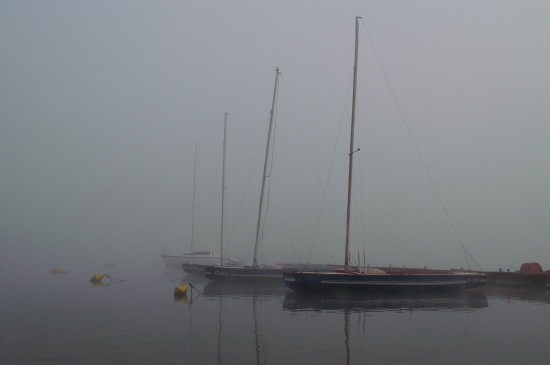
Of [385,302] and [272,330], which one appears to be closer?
[272,330]

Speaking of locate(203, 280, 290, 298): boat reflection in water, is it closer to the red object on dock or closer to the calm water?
the calm water

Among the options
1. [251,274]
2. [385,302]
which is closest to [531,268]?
[385,302]

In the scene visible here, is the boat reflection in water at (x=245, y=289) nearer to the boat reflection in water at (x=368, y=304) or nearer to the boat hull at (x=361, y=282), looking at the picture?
the boat reflection in water at (x=368, y=304)

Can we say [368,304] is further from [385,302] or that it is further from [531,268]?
[531,268]

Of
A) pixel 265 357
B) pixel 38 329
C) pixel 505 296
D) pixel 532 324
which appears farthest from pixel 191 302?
pixel 505 296

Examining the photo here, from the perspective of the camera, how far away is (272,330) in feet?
62.2

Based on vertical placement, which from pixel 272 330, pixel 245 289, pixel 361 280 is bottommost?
pixel 245 289

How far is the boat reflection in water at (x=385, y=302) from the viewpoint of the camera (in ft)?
86.9

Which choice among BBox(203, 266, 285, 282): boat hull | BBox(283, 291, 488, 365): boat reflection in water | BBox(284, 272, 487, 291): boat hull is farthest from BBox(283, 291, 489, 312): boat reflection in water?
BBox(203, 266, 285, 282): boat hull

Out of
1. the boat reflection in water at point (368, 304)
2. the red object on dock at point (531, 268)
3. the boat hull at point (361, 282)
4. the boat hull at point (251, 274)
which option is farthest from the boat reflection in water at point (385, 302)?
the red object on dock at point (531, 268)

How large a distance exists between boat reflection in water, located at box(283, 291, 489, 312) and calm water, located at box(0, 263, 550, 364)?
66mm

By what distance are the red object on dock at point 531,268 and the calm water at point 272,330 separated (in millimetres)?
10574

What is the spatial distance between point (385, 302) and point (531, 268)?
1875 cm

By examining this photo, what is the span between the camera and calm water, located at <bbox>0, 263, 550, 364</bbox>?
14594mm
